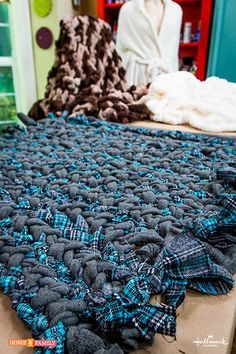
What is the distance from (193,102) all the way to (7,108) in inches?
52.0

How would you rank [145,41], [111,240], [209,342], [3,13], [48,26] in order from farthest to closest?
[48,26]
[3,13]
[145,41]
[111,240]
[209,342]

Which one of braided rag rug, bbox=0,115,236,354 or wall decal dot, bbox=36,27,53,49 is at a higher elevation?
wall decal dot, bbox=36,27,53,49

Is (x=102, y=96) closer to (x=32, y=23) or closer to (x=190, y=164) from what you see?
(x=190, y=164)

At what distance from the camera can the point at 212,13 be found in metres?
1.81

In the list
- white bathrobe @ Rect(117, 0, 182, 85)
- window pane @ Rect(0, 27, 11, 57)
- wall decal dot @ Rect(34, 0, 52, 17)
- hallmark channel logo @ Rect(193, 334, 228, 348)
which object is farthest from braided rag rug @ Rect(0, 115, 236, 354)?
wall decal dot @ Rect(34, 0, 52, 17)

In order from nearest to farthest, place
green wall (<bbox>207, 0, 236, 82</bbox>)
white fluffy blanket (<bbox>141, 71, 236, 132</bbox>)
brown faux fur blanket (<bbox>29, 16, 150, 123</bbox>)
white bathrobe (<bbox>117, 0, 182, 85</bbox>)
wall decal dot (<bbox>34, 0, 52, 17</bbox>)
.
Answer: white fluffy blanket (<bbox>141, 71, 236, 132</bbox>) → brown faux fur blanket (<bbox>29, 16, 150, 123</bbox>) → white bathrobe (<bbox>117, 0, 182, 85</bbox>) → green wall (<bbox>207, 0, 236, 82</bbox>) → wall decal dot (<bbox>34, 0, 52, 17</bbox>)

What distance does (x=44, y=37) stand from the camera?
1.95m

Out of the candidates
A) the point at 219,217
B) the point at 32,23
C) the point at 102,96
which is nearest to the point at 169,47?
the point at 102,96

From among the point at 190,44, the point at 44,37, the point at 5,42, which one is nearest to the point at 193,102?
the point at 190,44

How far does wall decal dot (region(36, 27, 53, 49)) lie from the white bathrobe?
0.51 m

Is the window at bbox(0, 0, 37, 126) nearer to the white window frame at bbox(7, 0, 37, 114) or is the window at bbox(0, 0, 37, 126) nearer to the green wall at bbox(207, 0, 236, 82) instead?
the white window frame at bbox(7, 0, 37, 114)

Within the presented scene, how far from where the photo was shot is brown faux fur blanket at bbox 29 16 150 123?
1243 millimetres

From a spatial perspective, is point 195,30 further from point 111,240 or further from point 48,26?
point 111,240

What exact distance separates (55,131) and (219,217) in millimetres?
720
